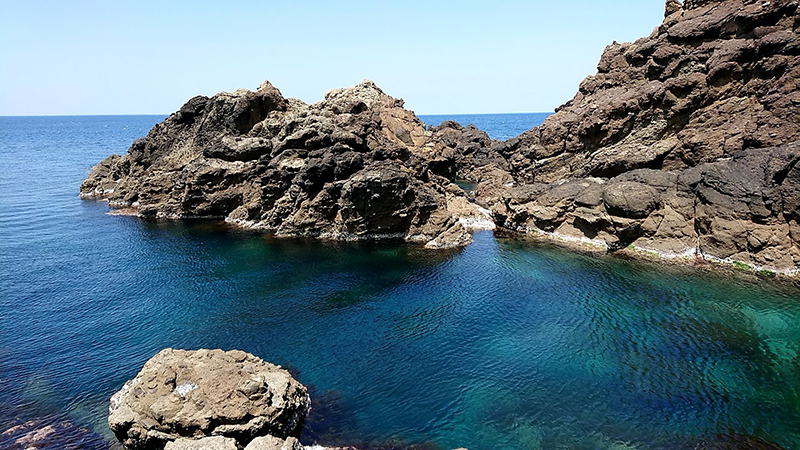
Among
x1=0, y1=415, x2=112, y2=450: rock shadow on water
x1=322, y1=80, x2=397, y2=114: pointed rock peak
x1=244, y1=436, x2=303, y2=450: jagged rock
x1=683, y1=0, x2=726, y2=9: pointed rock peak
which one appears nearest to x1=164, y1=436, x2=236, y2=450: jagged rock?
x1=244, y1=436, x2=303, y2=450: jagged rock

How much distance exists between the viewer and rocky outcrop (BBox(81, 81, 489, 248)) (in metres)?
52.8

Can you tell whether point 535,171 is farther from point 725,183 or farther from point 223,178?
point 223,178

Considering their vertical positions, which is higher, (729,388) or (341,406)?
(729,388)

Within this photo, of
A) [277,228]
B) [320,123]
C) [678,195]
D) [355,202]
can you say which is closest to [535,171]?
[678,195]

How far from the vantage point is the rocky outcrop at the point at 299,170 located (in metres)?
52.8

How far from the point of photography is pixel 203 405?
20703mm

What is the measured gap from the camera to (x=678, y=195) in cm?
4419

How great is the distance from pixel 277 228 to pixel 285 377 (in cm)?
3656

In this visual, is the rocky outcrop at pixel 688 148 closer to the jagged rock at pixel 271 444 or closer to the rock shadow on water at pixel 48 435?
the jagged rock at pixel 271 444

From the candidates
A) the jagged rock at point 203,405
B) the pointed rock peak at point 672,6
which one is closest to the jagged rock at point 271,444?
the jagged rock at point 203,405

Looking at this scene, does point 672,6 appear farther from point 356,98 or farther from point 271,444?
point 271,444

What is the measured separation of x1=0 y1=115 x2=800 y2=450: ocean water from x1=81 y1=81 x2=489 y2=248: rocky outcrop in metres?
4.78

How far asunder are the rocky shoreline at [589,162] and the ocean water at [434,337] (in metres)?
4.33

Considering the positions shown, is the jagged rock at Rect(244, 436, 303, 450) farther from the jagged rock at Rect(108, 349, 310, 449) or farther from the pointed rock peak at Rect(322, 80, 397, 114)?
the pointed rock peak at Rect(322, 80, 397, 114)
